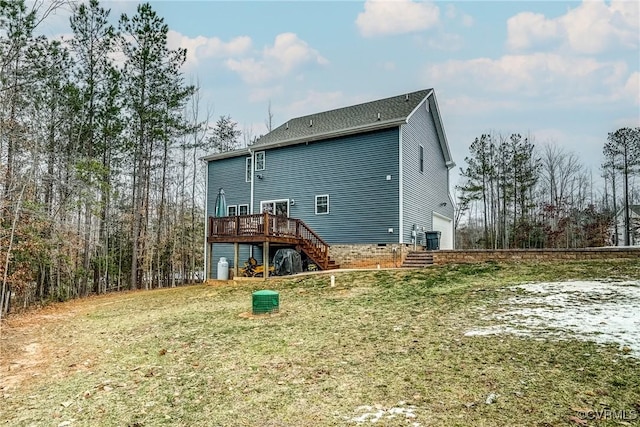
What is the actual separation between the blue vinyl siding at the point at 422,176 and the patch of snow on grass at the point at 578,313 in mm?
6657

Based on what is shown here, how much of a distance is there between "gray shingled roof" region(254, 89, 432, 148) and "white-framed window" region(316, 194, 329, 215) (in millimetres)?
2545

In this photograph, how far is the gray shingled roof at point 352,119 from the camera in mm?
14844

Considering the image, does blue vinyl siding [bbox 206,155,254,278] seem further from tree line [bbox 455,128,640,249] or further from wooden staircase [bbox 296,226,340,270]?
tree line [bbox 455,128,640,249]

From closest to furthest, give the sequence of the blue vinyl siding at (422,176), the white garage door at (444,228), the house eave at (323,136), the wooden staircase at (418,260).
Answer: the wooden staircase at (418,260)
the house eave at (323,136)
the blue vinyl siding at (422,176)
the white garage door at (444,228)

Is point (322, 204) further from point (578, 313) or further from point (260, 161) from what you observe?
point (578, 313)

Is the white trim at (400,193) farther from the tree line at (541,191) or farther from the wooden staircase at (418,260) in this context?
the tree line at (541,191)

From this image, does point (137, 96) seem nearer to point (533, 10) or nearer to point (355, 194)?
point (355, 194)

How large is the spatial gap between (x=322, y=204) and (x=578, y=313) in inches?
412

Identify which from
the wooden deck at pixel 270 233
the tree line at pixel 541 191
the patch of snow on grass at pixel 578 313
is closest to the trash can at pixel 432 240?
the wooden deck at pixel 270 233

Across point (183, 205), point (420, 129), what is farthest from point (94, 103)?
point (420, 129)

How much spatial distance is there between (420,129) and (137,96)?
13.8 meters

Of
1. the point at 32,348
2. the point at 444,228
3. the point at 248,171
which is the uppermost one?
the point at 248,171

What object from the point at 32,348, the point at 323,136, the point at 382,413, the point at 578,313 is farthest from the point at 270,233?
the point at 382,413

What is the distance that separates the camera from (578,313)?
5.95 meters
